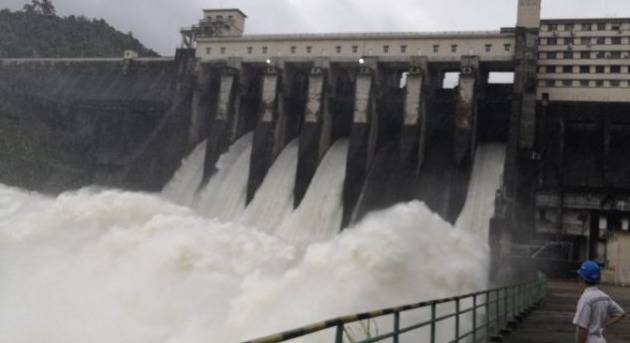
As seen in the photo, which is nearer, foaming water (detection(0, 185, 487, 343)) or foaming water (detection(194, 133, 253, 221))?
foaming water (detection(0, 185, 487, 343))

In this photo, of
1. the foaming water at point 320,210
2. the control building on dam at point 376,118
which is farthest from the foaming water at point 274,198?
the foaming water at point 320,210

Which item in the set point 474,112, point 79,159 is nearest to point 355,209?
point 474,112

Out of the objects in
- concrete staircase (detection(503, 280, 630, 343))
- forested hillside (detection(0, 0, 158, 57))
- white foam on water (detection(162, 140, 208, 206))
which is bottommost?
concrete staircase (detection(503, 280, 630, 343))

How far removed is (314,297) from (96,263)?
7908 millimetres

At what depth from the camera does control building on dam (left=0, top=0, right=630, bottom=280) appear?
2866cm

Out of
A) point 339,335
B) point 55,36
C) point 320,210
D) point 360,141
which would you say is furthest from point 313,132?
point 55,36

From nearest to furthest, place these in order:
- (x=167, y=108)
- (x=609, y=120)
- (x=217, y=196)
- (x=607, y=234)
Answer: (x=607, y=234) < (x=609, y=120) < (x=217, y=196) < (x=167, y=108)

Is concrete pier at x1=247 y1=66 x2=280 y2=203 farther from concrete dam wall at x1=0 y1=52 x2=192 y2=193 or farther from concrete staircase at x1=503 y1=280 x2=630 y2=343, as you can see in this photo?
concrete staircase at x1=503 y1=280 x2=630 y2=343

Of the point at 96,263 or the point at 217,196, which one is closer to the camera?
the point at 96,263

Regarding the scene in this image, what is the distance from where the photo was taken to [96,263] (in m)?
17.6

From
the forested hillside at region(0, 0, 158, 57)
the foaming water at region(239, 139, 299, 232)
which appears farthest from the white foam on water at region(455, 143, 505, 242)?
the forested hillside at region(0, 0, 158, 57)

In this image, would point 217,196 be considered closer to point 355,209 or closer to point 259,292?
point 355,209

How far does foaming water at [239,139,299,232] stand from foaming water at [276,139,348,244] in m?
1.05

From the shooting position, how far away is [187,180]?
35.6 meters
